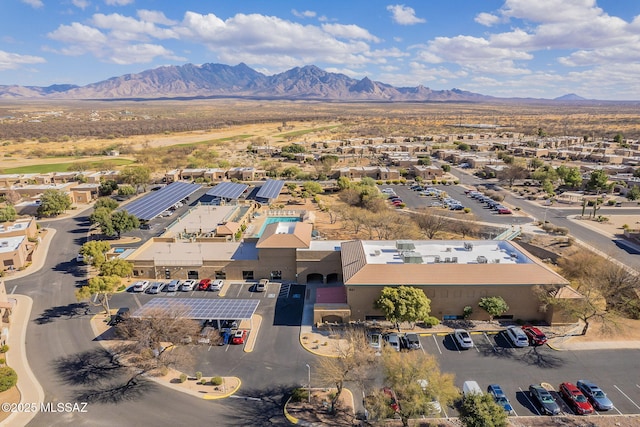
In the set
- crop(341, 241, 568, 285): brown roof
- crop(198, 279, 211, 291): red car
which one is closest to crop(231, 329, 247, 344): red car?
crop(341, 241, 568, 285): brown roof

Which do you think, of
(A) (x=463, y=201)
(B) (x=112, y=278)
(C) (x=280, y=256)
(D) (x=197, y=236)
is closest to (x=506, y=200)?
(A) (x=463, y=201)

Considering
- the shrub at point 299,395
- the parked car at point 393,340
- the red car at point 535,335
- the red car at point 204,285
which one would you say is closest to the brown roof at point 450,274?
the red car at point 535,335

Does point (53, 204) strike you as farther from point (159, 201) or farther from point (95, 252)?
point (95, 252)

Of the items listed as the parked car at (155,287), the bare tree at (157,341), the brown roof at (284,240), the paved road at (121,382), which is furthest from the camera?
the brown roof at (284,240)

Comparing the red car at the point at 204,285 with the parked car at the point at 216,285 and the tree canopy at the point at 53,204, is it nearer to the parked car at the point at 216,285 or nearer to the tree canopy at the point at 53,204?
the parked car at the point at 216,285

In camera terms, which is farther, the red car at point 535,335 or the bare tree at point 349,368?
the red car at point 535,335

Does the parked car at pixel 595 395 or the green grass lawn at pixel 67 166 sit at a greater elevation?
the green grass lawn at pixel 67 166

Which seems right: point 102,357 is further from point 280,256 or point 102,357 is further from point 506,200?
point 506,200

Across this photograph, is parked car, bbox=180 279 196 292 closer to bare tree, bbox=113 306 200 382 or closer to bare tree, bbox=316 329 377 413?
bare tree, bbox=113 306 200 382
